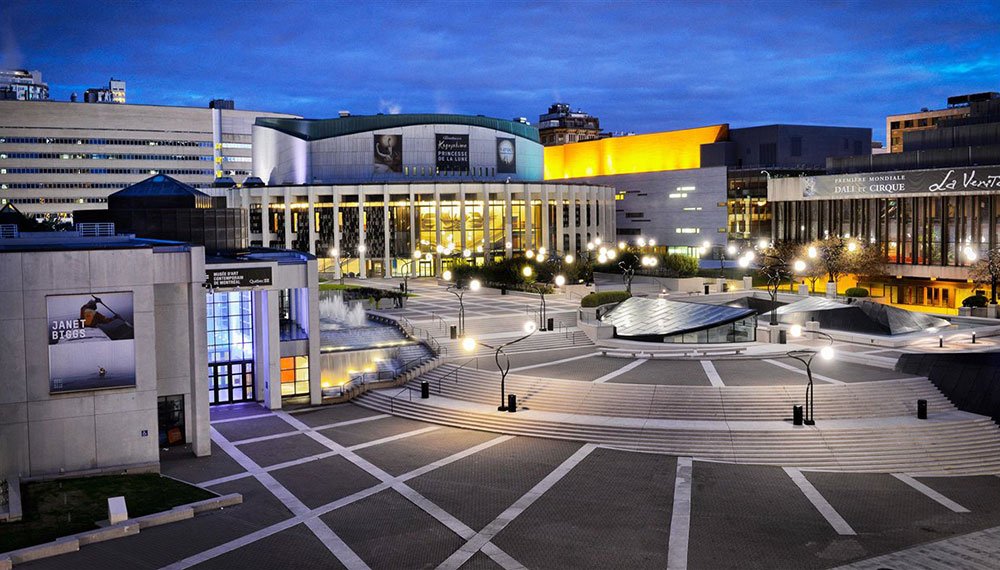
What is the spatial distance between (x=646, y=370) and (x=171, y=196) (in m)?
31.3

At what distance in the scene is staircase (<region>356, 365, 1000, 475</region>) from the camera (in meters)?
34.8

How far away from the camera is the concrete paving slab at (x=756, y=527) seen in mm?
25016

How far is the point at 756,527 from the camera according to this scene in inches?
1079

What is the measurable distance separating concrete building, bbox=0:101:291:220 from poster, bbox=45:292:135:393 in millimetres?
147394

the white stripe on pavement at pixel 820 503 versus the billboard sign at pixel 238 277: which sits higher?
the billboard sign at pixel 238 277

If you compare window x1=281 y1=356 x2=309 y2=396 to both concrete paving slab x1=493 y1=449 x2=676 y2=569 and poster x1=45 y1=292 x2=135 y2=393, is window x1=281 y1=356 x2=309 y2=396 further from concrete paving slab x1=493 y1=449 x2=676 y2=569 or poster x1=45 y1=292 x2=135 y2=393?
concrete paving slab x1=493 y1=449 x2=676 y2=569

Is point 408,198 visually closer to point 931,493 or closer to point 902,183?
point 902,183

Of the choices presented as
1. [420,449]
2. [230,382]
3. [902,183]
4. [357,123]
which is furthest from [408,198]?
[420,449]

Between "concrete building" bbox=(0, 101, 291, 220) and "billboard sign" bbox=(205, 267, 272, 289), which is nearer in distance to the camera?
"billboard sign" bbox=(205, 267, 272, 289)

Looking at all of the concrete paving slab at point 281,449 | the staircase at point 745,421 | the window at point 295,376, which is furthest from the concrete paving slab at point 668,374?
the window at point 295,376

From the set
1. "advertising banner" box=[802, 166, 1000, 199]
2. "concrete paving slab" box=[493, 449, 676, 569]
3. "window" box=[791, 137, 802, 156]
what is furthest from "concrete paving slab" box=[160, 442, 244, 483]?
"window" box=[791, 137, 802, 156]

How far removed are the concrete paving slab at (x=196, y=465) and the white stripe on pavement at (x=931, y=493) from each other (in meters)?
24.6

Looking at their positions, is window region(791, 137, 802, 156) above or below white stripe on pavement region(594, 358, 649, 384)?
above

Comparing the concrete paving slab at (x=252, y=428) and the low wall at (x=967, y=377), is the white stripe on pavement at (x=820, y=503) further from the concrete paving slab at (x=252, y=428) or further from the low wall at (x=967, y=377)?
the concrete paving slab at (x=252, y=428)
